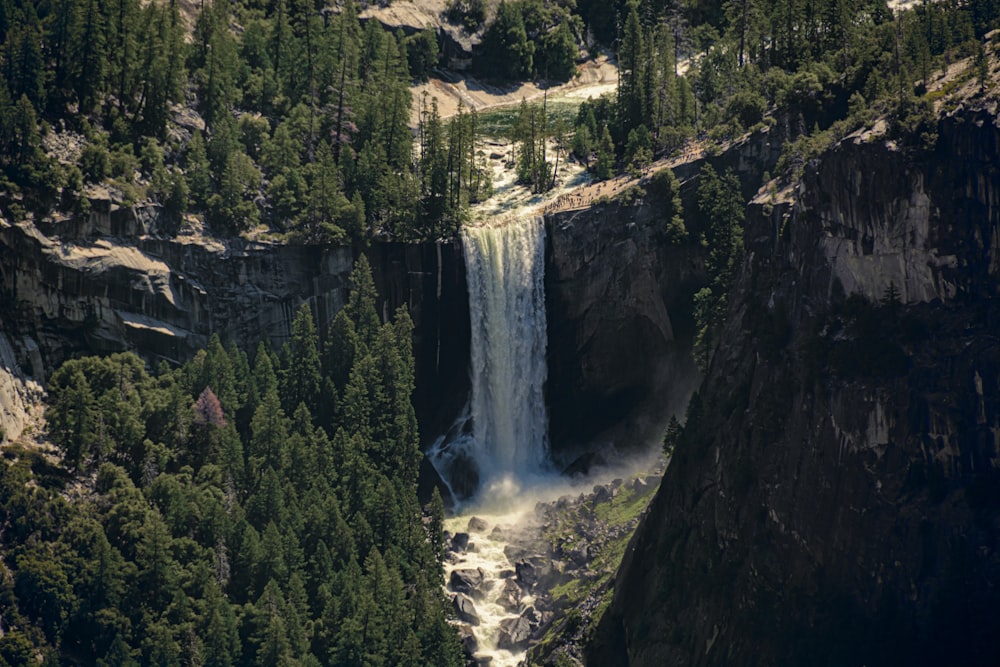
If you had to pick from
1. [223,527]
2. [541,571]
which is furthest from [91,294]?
[541,571]

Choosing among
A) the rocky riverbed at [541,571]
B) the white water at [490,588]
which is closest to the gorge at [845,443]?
the rocky riverbed at [541,571]

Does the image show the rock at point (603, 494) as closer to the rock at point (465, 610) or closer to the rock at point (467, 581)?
the rock at point (467, 581)

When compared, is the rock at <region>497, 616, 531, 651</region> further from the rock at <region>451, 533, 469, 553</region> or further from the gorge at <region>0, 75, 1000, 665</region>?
the rock at <region>451, 533, 469, 553</region>

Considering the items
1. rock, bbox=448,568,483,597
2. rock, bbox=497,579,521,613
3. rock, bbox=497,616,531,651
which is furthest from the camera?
rock, bbox=448,568,483,597

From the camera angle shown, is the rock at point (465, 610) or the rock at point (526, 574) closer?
the rock at point (465, 610)

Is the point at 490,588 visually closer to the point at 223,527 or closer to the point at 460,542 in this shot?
the point at 460,542

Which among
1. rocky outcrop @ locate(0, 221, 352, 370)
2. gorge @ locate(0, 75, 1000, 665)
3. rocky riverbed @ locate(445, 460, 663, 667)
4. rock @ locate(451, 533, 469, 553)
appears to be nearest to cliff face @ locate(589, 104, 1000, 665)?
gorge @ locate(0, 75, 1000, 665)
